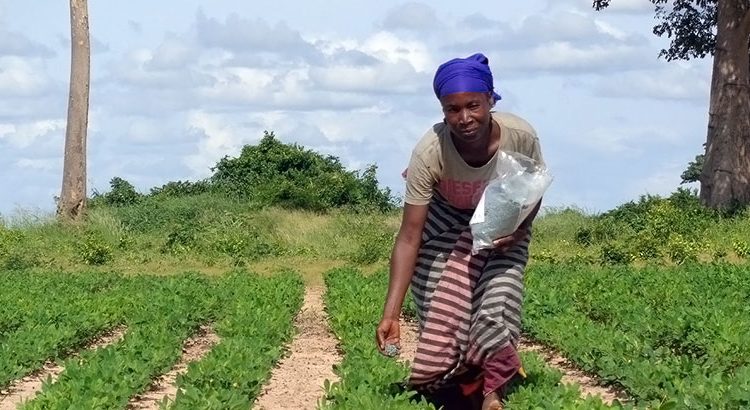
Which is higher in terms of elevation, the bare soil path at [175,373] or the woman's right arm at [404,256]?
the woman's right arm at [404,256]

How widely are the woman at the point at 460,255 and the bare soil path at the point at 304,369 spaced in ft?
6.06

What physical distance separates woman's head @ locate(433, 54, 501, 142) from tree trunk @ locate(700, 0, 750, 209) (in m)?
19.4

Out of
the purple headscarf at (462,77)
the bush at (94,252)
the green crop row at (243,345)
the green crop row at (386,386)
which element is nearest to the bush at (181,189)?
the bush at (94,252)

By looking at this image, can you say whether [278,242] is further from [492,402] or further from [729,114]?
[492,402]

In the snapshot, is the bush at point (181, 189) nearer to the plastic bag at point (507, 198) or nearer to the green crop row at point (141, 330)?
the green crop row at point (141, 330)

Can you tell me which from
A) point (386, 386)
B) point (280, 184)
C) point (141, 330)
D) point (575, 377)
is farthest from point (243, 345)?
point (280, 184)

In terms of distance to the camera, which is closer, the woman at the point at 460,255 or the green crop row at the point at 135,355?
the woman at the point at 460,255

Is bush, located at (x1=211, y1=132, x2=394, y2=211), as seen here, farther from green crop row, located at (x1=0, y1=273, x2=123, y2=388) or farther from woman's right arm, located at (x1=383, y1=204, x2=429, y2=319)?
woman's right arm, located at (x1=383, y1=204, x2=429, y2=319)

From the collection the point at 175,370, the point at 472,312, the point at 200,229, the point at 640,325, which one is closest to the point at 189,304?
the point at 175,370

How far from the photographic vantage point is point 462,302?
6.27 metres

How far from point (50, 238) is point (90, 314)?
13005mm

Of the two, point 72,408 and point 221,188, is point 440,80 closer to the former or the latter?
point 72,408

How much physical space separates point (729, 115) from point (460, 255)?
19458mm

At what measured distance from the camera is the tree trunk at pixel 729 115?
24.1 meters
